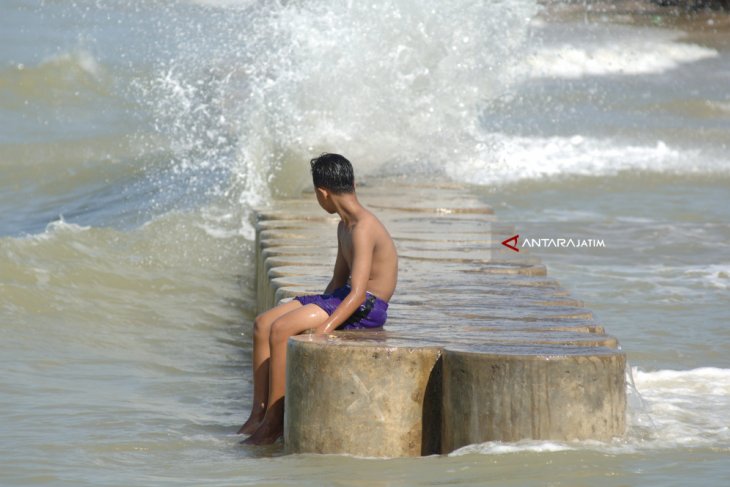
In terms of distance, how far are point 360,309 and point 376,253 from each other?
0.28 metres

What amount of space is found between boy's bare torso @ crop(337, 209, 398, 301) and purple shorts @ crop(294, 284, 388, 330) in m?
0.06

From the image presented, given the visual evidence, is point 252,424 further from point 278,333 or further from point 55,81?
point 55,81

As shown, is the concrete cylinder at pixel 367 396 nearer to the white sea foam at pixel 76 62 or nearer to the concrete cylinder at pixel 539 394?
the concrete cylinder at pixel 539 394

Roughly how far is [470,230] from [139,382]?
283 centimetres

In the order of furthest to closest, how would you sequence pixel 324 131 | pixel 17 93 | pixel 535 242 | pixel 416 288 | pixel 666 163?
1. pixel 17 93
2. pixel 666 163
3. pixel 324 131
4. pixel 535 242
5. pixel 416 288

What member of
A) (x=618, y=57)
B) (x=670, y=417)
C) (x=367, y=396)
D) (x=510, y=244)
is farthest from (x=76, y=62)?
(x=367, y=396)

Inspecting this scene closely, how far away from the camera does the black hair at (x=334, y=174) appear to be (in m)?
5.77

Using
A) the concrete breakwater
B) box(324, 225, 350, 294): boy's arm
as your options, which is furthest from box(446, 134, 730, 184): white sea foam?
the concrete breakwater

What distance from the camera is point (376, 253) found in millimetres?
5773

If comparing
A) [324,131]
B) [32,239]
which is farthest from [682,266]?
[32,239]

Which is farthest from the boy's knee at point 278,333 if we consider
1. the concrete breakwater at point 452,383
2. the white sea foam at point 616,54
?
the white sea foam at point 616,54

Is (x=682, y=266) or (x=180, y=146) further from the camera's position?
(x=180, y=146)

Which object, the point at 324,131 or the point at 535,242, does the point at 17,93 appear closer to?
the point at 324,131

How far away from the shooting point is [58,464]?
5.38 meters
